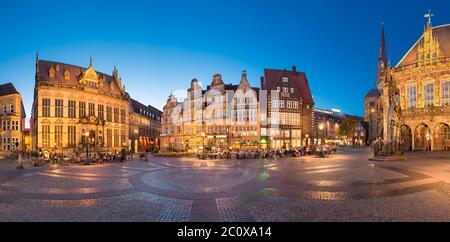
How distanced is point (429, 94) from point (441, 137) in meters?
7.58

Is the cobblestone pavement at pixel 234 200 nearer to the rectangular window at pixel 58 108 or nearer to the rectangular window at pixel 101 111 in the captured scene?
the rectangular window at pixel 58 108

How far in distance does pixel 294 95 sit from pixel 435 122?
23930 millimetres

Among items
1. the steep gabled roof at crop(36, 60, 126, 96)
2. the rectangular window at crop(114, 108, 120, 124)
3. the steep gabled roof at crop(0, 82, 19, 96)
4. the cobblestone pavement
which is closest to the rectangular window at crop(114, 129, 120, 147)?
the rectangular window at crop(114, 108, 120, 124)

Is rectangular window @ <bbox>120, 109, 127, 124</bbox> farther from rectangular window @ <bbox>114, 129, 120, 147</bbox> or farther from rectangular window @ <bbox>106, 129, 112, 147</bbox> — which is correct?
rectangular window @ <bbox>106, 129, 112, 147</bbox>

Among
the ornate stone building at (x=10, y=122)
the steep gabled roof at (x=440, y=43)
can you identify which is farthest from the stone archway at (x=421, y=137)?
the ornate stone building at (x=10, y=122)

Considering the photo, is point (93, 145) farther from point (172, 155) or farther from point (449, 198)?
point (449, 198)

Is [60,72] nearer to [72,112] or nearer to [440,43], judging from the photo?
[72,112]

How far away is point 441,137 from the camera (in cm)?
4194

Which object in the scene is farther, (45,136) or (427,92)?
(427,92)

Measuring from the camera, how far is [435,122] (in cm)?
4084

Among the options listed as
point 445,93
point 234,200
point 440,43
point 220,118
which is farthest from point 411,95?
point 234,200

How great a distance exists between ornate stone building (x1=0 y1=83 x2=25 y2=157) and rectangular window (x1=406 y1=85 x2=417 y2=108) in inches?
2778

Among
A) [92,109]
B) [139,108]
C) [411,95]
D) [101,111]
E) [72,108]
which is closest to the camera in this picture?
[72,108]
